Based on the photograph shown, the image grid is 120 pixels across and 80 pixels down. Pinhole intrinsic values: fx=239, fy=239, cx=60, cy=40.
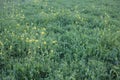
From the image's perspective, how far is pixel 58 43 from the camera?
6316 millimetres

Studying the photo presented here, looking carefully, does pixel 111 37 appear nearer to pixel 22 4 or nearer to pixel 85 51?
pixel 85 51

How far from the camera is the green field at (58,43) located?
5121mm

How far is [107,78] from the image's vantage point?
518cm

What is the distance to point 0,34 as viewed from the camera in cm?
646

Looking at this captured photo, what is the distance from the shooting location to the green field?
5.12 metres

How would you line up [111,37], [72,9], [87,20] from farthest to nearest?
1. [72,9]
2. [87,20]
3. [111,37]

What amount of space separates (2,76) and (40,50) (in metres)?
1.26

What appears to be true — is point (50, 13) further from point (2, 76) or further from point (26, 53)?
point (2, 76)

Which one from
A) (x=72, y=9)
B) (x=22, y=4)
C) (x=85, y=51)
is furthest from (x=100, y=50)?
(x=22, y=4)

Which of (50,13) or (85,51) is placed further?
(50,13)

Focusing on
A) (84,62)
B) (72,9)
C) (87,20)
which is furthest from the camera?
(72,9)

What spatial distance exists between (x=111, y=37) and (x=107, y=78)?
161 centimetres

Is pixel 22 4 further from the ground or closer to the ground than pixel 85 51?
further from the ground

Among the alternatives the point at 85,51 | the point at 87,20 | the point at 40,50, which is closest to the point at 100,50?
the point at 85,51
